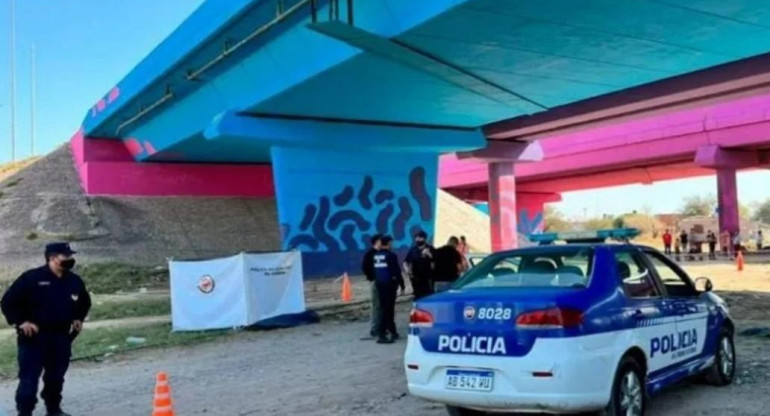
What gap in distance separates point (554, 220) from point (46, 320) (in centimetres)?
10431

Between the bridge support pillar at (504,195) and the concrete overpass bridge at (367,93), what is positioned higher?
the concrete overpass bridge at (367,93)

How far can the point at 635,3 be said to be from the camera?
12672mm

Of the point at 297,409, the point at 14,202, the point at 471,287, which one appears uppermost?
the point at 14,202

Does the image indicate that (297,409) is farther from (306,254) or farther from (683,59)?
(306,254)

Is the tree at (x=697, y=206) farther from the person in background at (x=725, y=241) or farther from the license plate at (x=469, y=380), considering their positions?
the license plate at (x=469, y=380)

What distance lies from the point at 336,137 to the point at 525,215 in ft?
133

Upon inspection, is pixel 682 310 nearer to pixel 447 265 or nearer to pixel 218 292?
pixel 447 265

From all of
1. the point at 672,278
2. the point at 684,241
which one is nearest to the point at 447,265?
the point at 672,278

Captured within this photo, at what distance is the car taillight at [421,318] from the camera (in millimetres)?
5871

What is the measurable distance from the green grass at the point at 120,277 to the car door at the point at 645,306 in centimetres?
2045

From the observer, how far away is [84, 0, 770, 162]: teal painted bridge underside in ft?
44.4

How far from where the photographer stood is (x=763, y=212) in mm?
109062

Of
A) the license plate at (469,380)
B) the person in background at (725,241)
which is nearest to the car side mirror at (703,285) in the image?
the license plate at (469,380)

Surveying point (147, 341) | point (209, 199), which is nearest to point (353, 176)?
point (209, 199)
